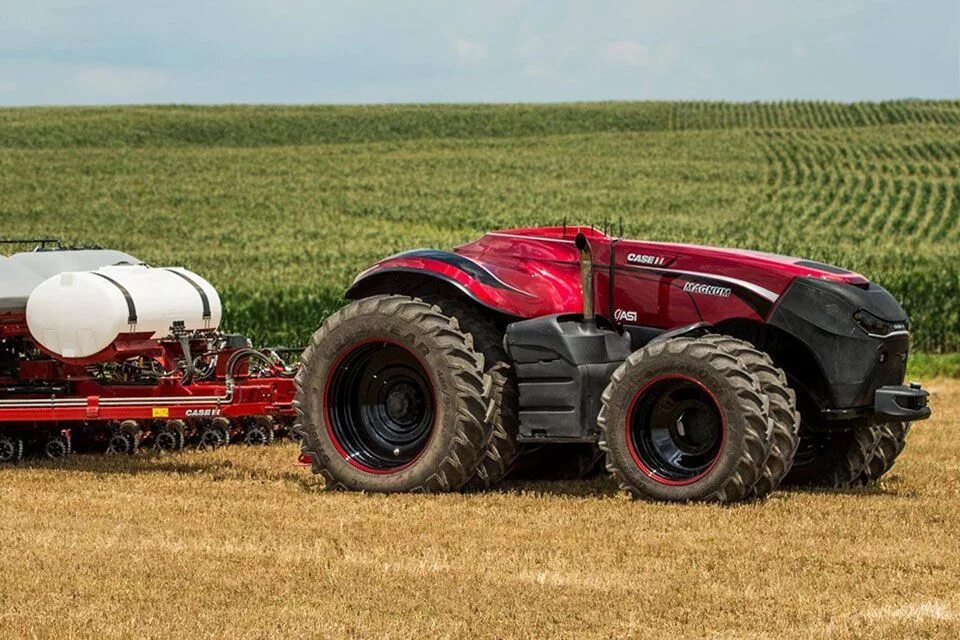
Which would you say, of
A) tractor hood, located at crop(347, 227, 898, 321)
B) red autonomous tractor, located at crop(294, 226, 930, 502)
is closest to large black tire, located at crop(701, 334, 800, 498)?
red autonomous tractor, located at crop(294, 226, 930, 502)

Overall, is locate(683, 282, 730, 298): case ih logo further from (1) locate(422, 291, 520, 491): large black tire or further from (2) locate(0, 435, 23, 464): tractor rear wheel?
(2) locate(0, 435, 23, 464): tractor rear wheel

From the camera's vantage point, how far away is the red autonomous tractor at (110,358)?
11328mm

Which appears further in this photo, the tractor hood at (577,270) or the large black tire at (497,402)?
the large black tire at (497,402)

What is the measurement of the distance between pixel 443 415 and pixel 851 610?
3.79 m

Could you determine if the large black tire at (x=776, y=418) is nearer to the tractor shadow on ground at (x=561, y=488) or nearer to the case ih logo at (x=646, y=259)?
the case ih logo at (x=646, y=259)

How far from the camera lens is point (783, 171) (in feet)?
197

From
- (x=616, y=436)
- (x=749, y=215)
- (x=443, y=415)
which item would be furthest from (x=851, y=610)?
(x=749, y=215)

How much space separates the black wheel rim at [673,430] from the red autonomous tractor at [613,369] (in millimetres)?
10

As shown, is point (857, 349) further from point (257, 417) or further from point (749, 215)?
point (749, 215)

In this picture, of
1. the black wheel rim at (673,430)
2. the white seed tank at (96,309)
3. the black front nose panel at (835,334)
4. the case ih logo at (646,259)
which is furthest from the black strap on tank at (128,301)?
the black front nose panel at (835,334)

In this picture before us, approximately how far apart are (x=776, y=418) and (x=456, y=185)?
1900 inches

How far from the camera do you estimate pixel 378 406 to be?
34.9 ft

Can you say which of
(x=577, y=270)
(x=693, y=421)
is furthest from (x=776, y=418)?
(x=577, y=270)

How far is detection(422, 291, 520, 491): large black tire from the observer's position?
1012 cm
